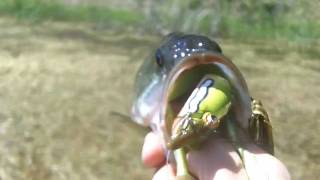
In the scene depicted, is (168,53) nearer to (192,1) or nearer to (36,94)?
(36,94)

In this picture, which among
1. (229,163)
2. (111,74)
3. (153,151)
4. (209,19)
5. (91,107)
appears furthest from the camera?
(209,19)

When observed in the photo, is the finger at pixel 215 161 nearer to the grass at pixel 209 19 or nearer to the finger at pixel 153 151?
the finger at pixel 153 151

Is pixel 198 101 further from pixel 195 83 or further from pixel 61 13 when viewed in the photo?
pixel 61 13

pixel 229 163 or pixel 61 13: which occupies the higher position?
pixel 229 163

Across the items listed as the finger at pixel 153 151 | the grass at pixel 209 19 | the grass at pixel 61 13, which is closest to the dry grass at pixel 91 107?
the grass at pixel 209 19

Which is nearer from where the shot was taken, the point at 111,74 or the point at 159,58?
the point at 159,58

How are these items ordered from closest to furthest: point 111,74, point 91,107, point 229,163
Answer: point 229,163
point 91,107
point 111,74

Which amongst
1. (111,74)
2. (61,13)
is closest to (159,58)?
(111,74)

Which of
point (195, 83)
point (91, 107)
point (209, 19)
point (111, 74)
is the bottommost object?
point (209, 19)

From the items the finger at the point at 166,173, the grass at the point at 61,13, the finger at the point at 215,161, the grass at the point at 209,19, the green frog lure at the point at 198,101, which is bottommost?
the grass at the point at 61,13
